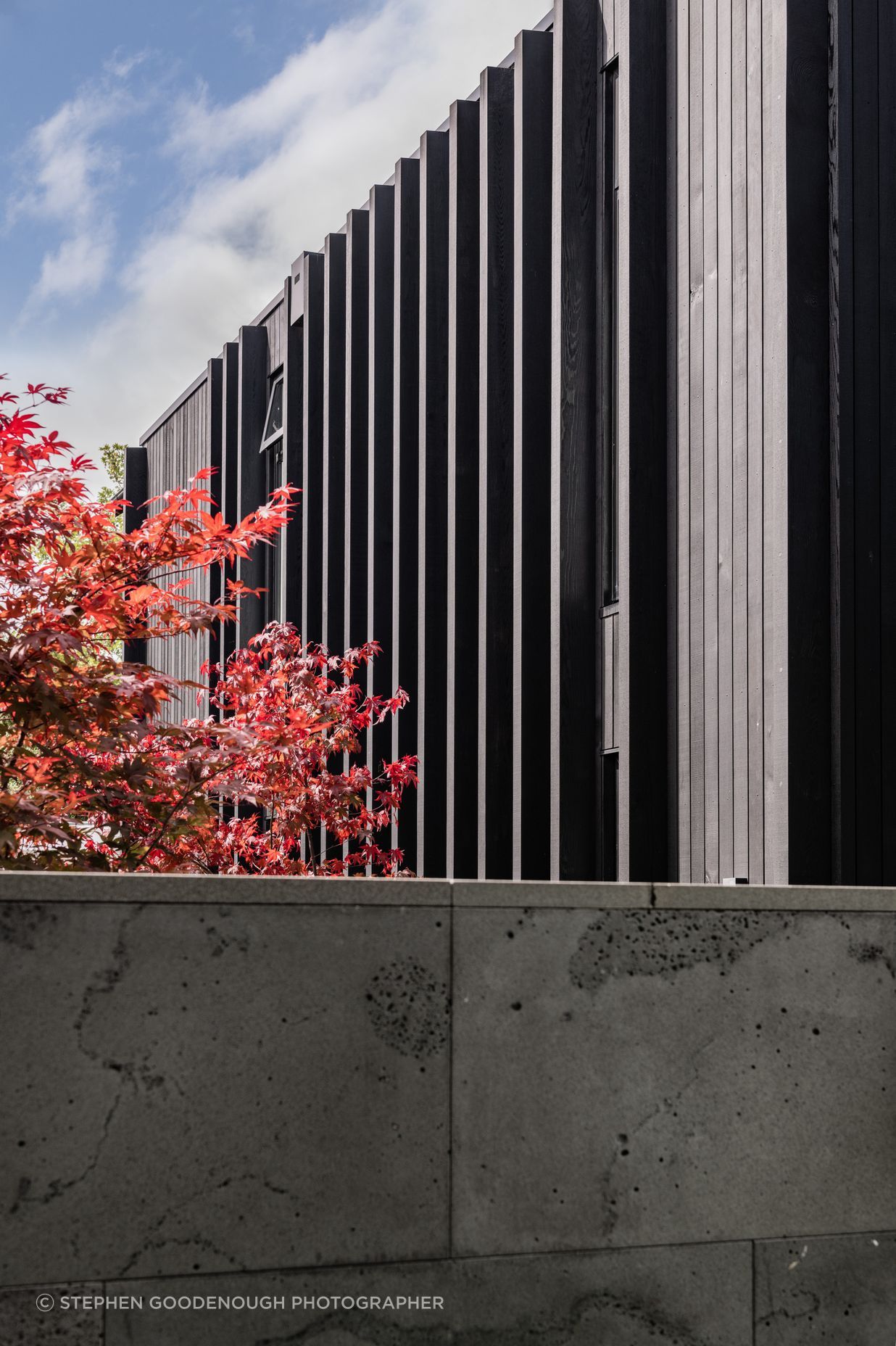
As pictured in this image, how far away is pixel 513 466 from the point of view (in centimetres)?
1308

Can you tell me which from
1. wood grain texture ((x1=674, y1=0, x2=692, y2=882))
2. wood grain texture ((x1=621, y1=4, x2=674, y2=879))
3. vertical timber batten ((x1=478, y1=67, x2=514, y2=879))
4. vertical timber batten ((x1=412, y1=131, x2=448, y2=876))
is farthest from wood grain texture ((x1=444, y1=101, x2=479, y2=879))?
wood grain texture ((x1=674, y1=0, x2=692, y2=882))

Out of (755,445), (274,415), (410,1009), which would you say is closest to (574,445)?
(755,445)

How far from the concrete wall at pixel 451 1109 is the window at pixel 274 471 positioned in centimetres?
1579

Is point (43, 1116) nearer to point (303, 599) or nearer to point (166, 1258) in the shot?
point (166, 1258)

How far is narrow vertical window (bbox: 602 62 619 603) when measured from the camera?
11.5 m

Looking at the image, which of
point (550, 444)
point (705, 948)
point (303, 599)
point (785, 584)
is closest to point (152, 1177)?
point (705, 948)

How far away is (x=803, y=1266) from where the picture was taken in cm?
Answer: 461

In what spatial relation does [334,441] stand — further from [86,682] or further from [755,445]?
[86,682]

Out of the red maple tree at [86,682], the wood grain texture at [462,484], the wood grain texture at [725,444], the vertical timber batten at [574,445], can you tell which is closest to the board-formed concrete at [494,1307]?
the red maple tree at [86,682]

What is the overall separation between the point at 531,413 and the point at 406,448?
10.1ft

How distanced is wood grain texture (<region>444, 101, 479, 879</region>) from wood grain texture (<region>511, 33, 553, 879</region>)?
834 millimetres

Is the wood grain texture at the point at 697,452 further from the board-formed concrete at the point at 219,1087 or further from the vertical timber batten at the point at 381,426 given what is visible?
the vertical timber batten at the point at 381,426

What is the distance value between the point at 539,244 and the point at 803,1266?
9753 millimetres

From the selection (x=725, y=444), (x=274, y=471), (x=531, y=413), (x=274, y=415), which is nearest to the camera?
(x=725, y=444)
